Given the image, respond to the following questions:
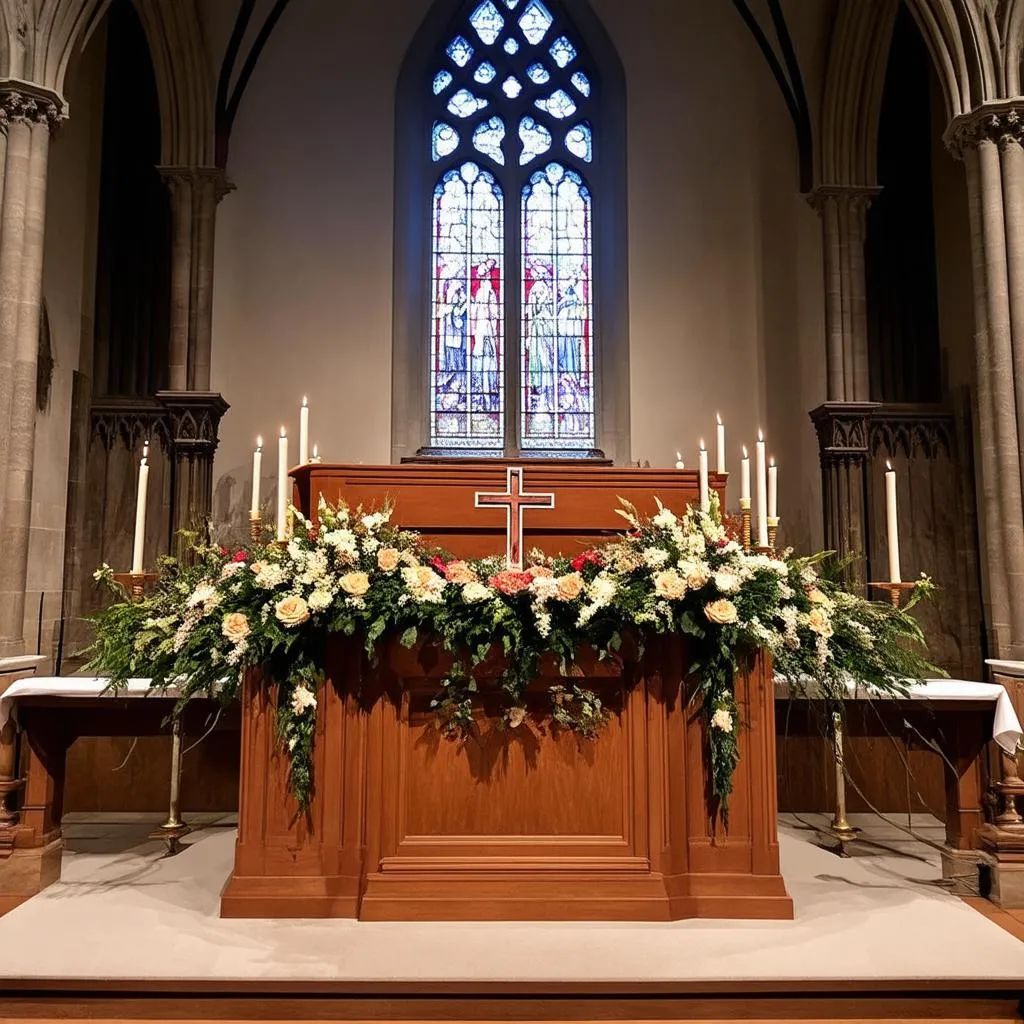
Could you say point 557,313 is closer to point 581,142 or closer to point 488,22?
point 581,142

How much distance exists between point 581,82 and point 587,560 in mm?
7798

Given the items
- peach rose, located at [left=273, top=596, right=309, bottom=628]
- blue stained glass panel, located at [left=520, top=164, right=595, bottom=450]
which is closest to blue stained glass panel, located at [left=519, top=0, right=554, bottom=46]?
blue stained glass panel, located at [left=520, top=164, right=595, bottom=450]

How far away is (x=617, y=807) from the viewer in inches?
124

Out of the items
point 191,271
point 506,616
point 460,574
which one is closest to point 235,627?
point 460,574

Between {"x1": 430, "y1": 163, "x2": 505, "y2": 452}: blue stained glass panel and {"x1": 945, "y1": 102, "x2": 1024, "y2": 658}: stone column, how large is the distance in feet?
15.5

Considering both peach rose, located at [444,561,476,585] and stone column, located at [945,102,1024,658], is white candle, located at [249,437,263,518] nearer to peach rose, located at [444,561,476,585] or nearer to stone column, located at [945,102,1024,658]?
peach rose, located at [444,561,476,585]

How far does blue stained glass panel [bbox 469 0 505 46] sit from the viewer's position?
933cm

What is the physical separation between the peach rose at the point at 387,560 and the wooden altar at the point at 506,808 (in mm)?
314

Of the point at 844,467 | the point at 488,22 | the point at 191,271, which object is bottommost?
the point at 844,467

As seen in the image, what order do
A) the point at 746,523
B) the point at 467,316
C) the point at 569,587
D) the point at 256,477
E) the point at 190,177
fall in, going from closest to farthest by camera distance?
the point at 569,587 → the point at 746,523 → the point at 256,477 → the point at 190,177 → the point at 467,316

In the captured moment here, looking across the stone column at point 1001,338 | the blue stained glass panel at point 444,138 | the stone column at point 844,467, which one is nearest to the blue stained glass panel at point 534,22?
the blue stained glass panel at point 444,138

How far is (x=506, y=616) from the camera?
2.96 m

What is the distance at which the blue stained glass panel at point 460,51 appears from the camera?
30.4ft

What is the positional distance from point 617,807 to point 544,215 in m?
7.35
